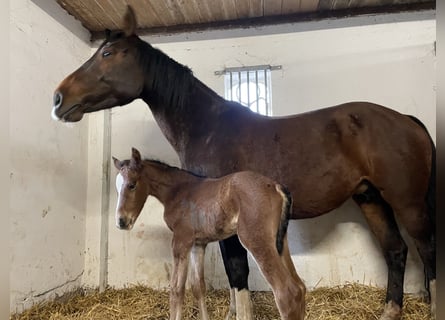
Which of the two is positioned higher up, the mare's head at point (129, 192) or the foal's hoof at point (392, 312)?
the mare's head at point (129, 192)

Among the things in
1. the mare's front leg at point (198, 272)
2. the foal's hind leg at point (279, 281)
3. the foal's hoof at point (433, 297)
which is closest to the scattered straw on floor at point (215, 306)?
the foal's hoof at point (433, 297)

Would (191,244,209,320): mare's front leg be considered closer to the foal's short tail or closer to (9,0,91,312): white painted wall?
the foal's short tail

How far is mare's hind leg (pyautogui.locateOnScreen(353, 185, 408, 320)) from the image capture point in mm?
1949

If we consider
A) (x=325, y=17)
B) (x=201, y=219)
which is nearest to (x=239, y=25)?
(x=325, y=17)

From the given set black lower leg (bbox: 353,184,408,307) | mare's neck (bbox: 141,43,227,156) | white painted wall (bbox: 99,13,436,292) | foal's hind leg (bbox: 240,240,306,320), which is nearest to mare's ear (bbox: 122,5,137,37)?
mare's neck (bbox: 141,43,227,156)

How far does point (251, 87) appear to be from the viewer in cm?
268

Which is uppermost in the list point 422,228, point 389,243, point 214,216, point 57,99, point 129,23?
point 129,23

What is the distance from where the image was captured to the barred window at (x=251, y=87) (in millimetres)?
2650

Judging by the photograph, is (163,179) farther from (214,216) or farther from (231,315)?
(231,315)

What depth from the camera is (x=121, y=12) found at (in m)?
2.54

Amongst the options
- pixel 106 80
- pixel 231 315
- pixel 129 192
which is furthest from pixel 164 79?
pixel 231 315

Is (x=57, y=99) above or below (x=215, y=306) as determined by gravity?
above

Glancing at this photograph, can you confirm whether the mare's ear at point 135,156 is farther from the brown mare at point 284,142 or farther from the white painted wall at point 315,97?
the white painted wall at point 315,97

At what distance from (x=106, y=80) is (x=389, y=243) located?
188cm
